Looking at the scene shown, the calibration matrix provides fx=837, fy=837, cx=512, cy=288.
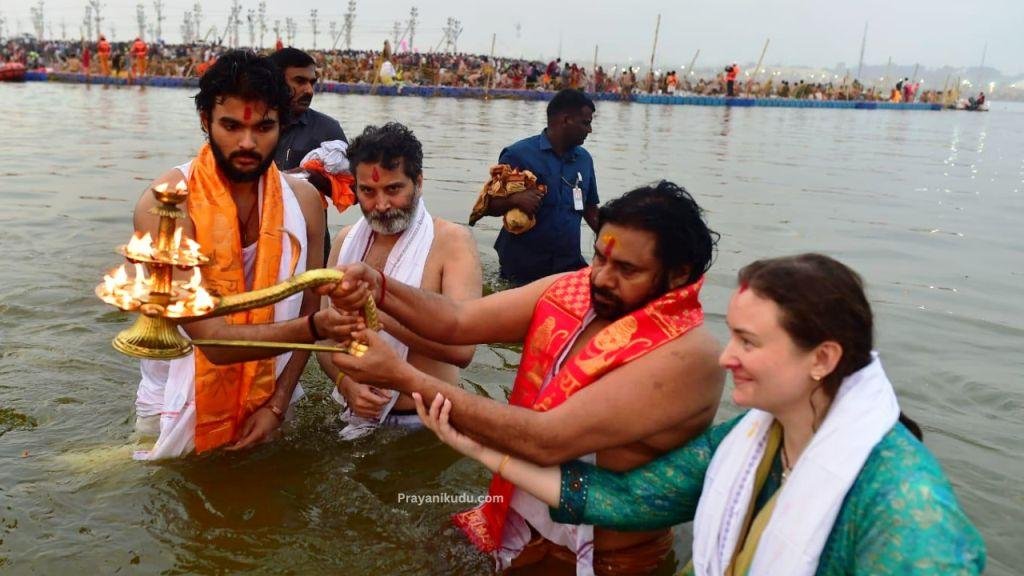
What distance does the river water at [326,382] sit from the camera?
344cm

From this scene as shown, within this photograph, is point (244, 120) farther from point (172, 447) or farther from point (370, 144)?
point (172, 447)

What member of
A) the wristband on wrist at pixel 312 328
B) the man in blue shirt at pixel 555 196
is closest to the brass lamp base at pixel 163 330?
the wristband on wrist at pixel 312 328

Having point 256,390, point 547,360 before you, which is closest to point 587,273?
point 547,360

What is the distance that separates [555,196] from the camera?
655 centimetres

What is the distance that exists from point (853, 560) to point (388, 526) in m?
2.12

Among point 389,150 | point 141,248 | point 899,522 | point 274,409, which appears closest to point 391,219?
point 389,150

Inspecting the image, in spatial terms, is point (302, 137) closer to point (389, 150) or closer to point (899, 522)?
point (389, 150)

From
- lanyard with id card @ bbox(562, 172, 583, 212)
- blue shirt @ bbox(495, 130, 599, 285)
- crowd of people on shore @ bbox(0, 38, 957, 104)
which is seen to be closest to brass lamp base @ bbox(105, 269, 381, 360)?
blue shirt @ bbox(495, 130, 599, 285)

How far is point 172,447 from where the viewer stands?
3.69 metres

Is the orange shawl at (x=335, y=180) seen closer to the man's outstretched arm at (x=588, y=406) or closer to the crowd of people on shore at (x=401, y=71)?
the man's outstretched arm at (x=588, y=406)

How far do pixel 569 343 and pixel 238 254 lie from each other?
1479 millimetres

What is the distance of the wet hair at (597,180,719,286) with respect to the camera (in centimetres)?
262

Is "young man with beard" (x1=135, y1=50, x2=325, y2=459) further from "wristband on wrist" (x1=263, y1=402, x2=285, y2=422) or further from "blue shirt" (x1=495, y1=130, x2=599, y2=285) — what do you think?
"blue shirt" (x1=495, y1=130, x2=599, y2=285)

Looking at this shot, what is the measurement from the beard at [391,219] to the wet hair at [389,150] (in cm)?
16
